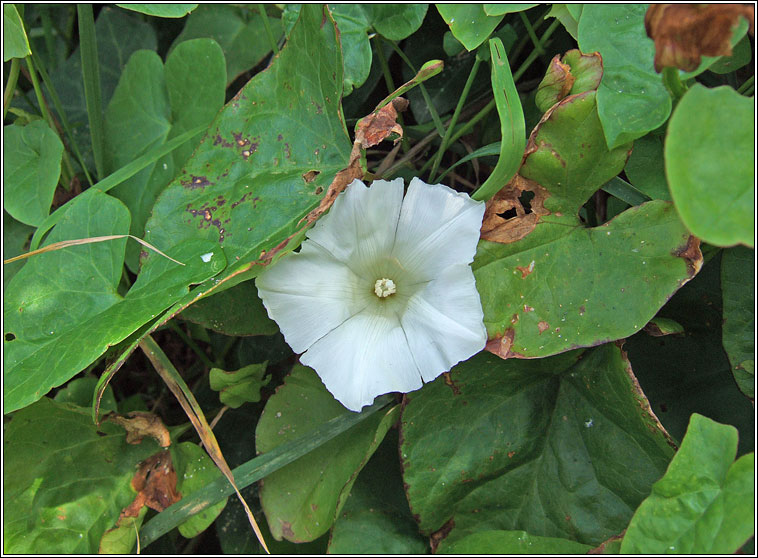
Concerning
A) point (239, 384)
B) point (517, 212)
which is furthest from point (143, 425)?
point (517, 212)

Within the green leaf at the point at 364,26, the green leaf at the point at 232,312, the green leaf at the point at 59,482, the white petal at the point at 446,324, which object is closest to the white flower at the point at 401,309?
the white petal at the point at 446,324

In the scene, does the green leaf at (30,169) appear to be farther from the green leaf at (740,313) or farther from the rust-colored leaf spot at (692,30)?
the green leaf at (740,313)

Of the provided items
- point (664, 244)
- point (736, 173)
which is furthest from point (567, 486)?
point (736, 173)

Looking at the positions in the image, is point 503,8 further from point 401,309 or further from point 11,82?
point 11,82

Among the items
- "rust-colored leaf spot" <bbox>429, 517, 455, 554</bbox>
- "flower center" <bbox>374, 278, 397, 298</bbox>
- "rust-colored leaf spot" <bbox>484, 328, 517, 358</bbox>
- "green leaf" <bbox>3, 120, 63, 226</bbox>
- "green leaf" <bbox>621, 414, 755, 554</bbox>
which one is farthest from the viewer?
"green leaf" <bbox>3, 120, 63, 226</bbox>

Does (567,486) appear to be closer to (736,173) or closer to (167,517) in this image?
(736,173)

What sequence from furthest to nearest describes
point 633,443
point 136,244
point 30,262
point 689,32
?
point 136,244, point 30,262, point 633,443, point 689,32

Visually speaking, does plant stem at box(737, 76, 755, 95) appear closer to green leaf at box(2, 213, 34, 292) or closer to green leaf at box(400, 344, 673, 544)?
green leaf at box(400, 344, 673, 544)

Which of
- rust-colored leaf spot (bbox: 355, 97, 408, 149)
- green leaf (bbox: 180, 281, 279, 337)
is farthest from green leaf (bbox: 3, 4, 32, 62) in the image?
rust-colored leaf spot (bbox: 355, 97, 408, 149)
